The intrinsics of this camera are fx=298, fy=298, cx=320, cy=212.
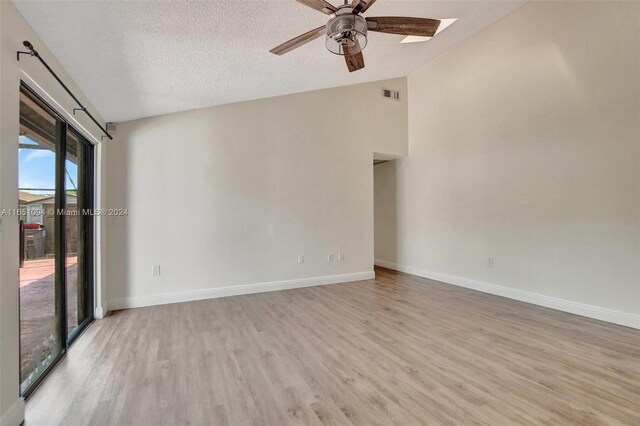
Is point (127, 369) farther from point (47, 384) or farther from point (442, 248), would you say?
point (442, 248)

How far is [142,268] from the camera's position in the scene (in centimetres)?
394

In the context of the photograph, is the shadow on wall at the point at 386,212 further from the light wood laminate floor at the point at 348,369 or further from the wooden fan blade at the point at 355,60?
the wooden fan blade at the point at 355,60

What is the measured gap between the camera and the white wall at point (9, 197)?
5.24 feet

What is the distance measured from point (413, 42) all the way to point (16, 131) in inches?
167

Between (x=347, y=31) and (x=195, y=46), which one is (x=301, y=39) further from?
(x=195, y=46)

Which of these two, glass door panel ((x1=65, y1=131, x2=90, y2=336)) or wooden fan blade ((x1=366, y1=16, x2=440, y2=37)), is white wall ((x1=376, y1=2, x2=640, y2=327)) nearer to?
wooden fan blade ((x1=366, y1=16, x2=440, y2=37))

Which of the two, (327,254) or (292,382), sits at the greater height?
(327,254)

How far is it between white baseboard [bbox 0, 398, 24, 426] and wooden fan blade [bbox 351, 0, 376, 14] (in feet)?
10.3

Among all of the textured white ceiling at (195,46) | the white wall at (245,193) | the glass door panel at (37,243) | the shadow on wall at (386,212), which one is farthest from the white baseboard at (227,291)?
the textured white ceiling at (195,46)

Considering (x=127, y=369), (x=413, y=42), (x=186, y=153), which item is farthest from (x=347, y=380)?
(x=413, y=42)

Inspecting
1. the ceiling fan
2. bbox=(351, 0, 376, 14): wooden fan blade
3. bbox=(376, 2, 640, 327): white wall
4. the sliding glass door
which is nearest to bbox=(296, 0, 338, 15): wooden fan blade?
the ceiling fan

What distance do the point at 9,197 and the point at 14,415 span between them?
1234 mm

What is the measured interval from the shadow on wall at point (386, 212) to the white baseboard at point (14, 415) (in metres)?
5.50

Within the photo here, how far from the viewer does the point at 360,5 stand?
199 cm
